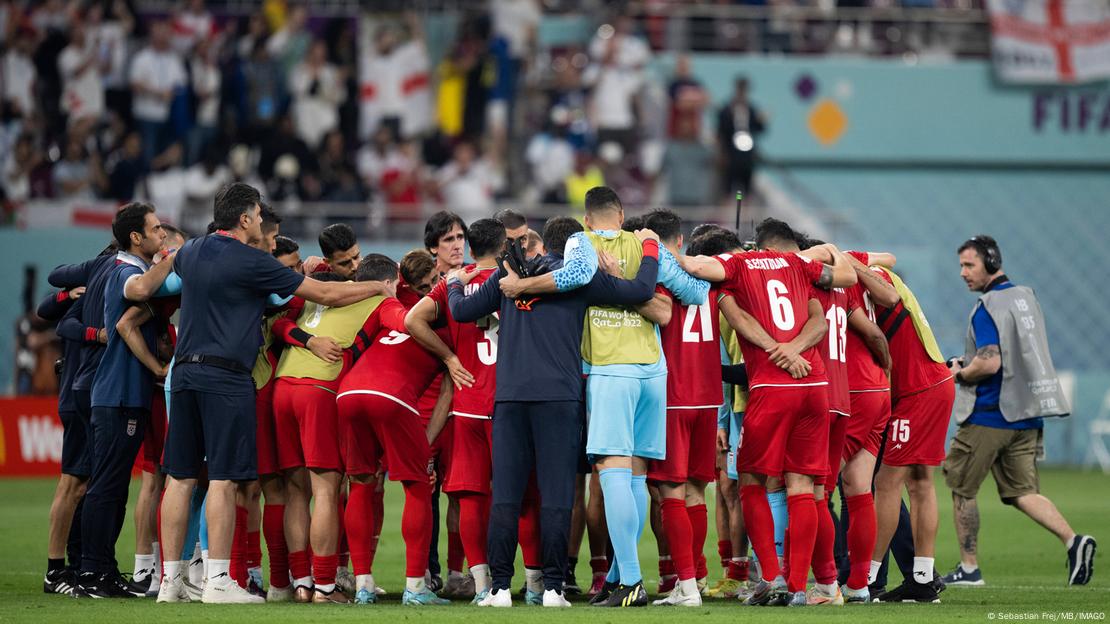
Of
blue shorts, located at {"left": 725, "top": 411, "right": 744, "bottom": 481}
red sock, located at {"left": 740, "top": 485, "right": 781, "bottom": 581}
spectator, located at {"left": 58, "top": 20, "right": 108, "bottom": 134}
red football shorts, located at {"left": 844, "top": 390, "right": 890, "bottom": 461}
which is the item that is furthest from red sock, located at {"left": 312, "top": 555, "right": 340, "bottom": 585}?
spectator, located at {"left": 58, "top": 20, "right": 108, "bottom": 134}

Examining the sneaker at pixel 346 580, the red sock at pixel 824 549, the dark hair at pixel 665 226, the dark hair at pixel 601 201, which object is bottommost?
the sneaker at pixel 346 580

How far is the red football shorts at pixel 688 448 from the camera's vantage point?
30.1 ft

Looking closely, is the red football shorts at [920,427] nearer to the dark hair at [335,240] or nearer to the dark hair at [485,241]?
the dark hair at [485,241]

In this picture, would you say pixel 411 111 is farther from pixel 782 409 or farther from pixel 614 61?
pixel 782 409

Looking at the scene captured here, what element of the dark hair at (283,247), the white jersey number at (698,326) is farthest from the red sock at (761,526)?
the dark hair at (283,247)

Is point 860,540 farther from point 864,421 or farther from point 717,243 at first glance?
point 717,243

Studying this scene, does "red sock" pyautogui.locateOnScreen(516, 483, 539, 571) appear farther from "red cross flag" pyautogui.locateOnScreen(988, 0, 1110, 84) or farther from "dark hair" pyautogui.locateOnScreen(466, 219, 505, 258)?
"red cross flag" pyautogui.locateOnScreen(988, 0, 1110, 84)

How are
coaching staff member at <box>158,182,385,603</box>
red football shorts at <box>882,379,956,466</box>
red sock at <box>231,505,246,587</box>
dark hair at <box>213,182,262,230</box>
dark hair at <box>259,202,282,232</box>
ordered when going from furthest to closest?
red football shorts at <box>882,379,956,466</box> < dark hair at <box>259,202,282,232</box> < red sock at <box>231,505,246,587</box> < dark hair at <box>213,182,262,230</box> < coaching staff member at <box>158,182,385,603</box>

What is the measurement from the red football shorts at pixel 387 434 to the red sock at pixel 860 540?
2.82 metres

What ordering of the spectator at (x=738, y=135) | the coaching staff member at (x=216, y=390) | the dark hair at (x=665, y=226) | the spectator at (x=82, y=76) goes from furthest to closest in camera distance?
the spectator at (x=738, y=135) < the spectator at (x=82, y=76) < the dark hair at (x=665, y=226) < the coaching staff member at (x=216, y=390)

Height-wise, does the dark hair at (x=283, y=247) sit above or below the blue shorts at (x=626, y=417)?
above

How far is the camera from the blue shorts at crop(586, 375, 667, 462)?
8898 mm

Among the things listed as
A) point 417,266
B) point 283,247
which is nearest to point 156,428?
point 283,247

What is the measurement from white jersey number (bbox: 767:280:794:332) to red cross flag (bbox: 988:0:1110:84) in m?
18.3
